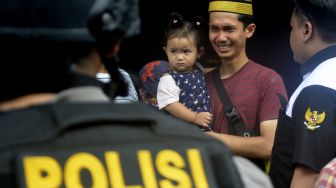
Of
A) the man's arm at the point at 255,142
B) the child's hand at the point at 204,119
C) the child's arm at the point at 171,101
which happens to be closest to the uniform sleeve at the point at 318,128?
the man's arm at the point at 255,142

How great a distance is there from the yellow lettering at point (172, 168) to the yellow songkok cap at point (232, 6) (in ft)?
9.49

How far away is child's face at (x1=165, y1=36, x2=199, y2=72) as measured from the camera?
4.34 metres

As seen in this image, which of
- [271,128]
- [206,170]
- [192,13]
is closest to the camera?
[206,170]

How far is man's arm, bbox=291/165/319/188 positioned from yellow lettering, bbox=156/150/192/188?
1.59 m

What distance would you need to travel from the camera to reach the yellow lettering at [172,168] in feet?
4.47

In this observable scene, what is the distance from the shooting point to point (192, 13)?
18.2 ft

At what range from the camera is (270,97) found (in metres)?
3.91

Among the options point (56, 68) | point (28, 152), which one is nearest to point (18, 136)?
point (28, 152)

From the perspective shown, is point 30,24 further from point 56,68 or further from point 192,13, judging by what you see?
point 192,13

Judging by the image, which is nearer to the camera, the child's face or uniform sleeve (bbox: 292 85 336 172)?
uniform sleeve (bbox: 292 85 336 172)

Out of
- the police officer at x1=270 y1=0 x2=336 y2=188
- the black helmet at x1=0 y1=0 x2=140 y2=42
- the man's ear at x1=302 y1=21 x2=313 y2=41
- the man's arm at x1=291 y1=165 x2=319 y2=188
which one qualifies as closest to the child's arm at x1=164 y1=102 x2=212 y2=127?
the police officer at x1=270 y1=0 x2=336 y2=188

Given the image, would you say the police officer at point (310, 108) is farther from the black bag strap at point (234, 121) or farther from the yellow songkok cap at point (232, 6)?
the yellow songkok cap at point (232, 6)

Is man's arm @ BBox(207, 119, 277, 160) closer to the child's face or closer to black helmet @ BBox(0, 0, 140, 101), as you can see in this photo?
the child's face

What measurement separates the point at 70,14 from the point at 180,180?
0.36 m
